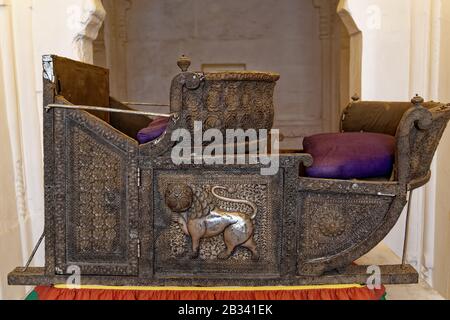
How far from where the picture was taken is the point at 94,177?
2096mm

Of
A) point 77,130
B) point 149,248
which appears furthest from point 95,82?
point 149,248

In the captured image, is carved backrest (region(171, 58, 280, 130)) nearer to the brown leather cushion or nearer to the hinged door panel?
the hinged door panel

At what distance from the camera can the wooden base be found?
2104 millimetres

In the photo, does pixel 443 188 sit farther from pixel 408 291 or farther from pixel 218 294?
pixel 218 294

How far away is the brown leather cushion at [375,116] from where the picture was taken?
257 centimetres

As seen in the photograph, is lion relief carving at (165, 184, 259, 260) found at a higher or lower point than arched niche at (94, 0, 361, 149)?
lower

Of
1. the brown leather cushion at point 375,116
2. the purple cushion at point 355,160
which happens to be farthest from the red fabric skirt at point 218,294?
the brown leather cushion at point 375,116

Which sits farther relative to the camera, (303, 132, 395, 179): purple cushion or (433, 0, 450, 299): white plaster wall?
(433, 0, 450, 299): white plaster wall

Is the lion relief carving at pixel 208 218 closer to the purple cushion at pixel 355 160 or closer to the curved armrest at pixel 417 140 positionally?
the purple cushion at pixel 355 160

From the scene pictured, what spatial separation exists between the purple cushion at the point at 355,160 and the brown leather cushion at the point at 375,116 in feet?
1.34

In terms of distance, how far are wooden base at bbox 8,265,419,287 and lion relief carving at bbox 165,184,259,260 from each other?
16 cm

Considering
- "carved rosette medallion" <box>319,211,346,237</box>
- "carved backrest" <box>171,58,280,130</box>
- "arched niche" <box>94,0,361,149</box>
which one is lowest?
"carved rosette medallion" <box>319,211,346,237</box>

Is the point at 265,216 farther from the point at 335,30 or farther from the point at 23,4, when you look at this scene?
A: the point at 335,30

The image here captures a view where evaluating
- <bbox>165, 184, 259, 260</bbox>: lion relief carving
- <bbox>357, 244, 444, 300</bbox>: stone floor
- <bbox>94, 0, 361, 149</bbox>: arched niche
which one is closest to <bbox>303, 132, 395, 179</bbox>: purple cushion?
<bbox>165, 184, 259, 260</bbox>: lion relief carving
